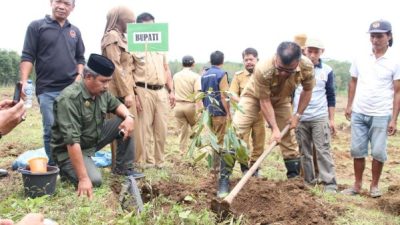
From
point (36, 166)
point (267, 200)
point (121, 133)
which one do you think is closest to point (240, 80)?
point (121, 133)

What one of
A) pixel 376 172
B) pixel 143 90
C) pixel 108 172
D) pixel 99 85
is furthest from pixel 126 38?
pixel 376 172

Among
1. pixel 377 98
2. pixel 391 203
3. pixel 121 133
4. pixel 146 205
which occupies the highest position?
pixel 377 98

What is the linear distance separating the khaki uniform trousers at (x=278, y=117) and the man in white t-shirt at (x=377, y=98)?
69 cm

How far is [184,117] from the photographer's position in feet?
24.7

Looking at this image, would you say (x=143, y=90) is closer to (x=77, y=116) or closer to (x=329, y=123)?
(x=77, y=116)

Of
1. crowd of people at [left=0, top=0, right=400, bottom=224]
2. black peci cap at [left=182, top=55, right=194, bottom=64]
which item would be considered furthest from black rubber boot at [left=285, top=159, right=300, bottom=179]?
black peci cap at [left=182, top=55, right=194, bottom=64]

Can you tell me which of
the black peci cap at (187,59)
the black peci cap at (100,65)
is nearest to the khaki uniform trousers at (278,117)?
the black peci cap at (100,65)

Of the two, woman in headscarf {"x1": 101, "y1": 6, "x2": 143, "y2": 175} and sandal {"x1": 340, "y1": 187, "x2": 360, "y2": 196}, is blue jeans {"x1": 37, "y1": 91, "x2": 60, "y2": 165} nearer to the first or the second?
woman in headscarf {"x1": 101, "y1": 6, "x2": 143, "y2": 175}

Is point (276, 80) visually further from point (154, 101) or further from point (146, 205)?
point (146, 205)

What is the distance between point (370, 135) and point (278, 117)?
1.03m

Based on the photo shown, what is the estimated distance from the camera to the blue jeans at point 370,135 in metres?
4.77

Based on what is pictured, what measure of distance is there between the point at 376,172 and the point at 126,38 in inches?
126

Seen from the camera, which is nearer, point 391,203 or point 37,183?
point 37,183

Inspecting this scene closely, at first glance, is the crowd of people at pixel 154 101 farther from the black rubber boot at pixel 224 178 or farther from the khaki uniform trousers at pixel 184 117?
the khaki uniform trousers at pixel 184 117
